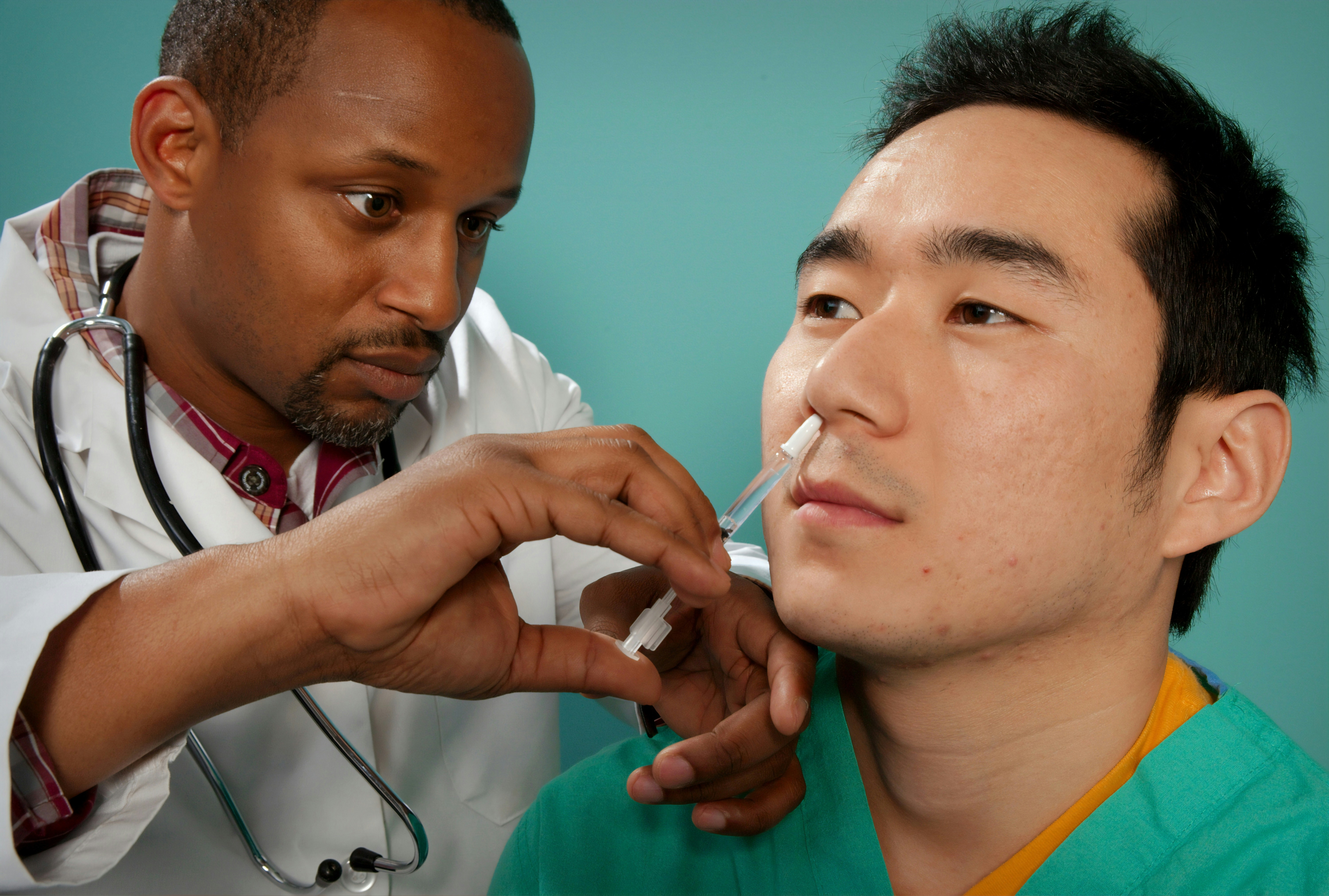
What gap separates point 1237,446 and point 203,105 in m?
1.53

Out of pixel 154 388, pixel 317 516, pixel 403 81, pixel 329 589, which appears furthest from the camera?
pixel 154 388

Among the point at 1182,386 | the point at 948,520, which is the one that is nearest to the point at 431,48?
the point at 948,520

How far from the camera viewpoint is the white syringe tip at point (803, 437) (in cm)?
106

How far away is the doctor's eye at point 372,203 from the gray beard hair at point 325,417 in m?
0.25

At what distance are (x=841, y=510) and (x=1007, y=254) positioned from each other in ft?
1.11

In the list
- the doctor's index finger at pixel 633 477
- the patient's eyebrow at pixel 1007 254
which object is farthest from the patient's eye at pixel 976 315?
the doctor's index finger at pixel 633 477

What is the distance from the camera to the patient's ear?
1115mm

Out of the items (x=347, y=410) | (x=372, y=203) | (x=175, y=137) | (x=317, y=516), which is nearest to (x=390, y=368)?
(x=347, y=410)

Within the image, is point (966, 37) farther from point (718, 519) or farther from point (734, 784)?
point (734, 784)

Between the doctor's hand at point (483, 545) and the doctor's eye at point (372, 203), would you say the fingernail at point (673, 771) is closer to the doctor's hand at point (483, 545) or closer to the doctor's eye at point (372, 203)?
the doctor's hand at point (483, 545)

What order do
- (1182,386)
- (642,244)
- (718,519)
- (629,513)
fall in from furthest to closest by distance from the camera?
1. (642,244)
2. (718,519)
3. (1182,386)
4. (629,513)

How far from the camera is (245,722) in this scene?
1474 millimetres

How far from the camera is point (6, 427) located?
139cm

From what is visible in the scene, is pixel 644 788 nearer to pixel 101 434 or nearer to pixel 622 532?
pixel 622 532
